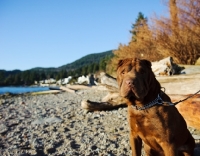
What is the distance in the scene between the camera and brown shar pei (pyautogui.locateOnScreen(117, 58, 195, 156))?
279cm

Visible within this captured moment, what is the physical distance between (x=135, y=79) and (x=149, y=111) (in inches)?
18.4

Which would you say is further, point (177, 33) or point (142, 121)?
point (177, 33)

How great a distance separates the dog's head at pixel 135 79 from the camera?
2701 mm

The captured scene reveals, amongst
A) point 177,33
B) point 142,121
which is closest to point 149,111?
point 142,121

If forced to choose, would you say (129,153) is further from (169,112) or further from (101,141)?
(169,112)

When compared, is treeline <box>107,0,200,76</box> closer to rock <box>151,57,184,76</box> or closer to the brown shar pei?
rock <box>151,57,184,76</box>

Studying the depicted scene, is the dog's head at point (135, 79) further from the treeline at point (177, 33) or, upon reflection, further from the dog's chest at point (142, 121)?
the treeline at point (177, 33)

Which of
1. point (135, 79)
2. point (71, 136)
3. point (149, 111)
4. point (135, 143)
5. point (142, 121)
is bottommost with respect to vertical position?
point (71, 136)

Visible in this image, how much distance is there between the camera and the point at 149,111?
2.91m

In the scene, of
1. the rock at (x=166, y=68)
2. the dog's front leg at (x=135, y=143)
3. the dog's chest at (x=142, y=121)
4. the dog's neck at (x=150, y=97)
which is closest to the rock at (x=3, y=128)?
the dog's front leg at (x=135, y=143)

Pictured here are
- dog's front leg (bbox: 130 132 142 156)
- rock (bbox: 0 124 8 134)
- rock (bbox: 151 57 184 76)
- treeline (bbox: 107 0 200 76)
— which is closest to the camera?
dog's front leg (bbox: 130 132 142 156)

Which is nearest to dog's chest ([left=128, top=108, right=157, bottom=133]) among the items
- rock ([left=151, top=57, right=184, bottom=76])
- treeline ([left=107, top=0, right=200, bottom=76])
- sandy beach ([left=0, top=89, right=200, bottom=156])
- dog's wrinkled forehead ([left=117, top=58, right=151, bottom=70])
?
dog's wrinkled forehead ([left=117, top=58, right=151, bottom=70])

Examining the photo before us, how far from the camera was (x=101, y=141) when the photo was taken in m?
5.15

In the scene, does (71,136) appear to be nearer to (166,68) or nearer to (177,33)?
(166,68)
